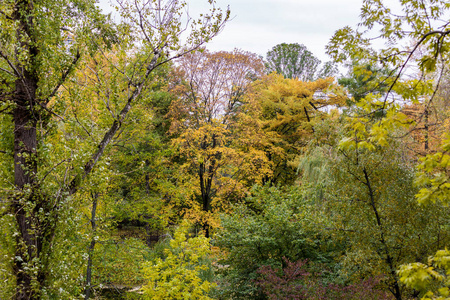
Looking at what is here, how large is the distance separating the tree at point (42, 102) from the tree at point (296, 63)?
2024 cm

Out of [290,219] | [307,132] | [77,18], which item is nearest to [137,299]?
[290,219]

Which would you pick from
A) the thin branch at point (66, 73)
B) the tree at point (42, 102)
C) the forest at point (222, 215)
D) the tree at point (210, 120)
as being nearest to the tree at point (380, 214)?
the forest at point (222, 215)

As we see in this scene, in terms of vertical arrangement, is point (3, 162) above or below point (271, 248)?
above

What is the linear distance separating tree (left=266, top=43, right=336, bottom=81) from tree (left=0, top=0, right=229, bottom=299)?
20243 mm

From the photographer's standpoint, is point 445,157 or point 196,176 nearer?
point 445,157

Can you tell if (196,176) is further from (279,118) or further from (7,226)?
(7,226)

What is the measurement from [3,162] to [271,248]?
5.95m

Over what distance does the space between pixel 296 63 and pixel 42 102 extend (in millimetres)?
22751

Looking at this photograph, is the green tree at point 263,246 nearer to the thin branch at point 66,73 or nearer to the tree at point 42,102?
the tree at point 42,102

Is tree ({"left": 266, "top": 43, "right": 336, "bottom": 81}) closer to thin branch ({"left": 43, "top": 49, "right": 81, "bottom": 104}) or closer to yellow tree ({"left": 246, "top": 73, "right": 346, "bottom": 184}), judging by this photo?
yellow tree ({"left": 246, "top": 73, "right": 346, "bottom": 184})

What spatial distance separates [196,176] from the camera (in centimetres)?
1391

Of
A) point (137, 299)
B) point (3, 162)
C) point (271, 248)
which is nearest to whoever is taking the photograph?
point (3, 162)

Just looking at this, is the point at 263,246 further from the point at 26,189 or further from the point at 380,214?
the point at 26,189

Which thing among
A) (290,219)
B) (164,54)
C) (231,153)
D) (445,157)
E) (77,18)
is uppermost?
(77,18)
